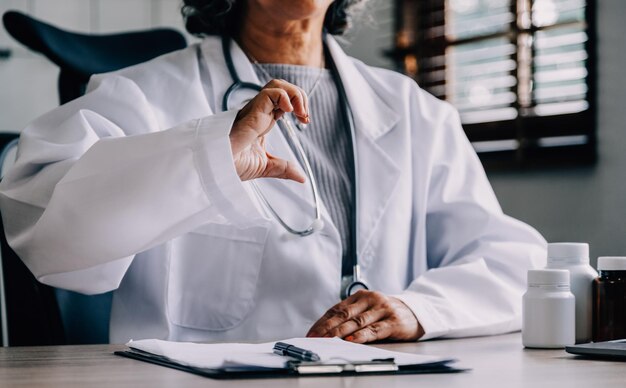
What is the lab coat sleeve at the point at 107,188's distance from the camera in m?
1.02

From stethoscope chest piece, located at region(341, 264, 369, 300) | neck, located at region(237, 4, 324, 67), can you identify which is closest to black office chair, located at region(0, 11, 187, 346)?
neck, located at region(237, 4, 324, 67)

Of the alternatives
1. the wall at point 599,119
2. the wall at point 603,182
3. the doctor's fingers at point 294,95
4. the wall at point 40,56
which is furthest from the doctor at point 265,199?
the wall at point 40,56

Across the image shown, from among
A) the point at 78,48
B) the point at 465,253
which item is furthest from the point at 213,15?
the point at 465,253

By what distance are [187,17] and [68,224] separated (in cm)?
66

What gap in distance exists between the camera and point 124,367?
33.2 inches

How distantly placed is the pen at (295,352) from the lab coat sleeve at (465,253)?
1.11 ft

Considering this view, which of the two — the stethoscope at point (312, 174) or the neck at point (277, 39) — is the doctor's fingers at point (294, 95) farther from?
the neck at point (277, 39)

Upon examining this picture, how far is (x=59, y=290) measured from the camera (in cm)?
131

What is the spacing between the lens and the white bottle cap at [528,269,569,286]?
996 mm

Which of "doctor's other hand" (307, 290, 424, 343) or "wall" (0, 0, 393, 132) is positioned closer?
"doctor's other hand" (307, 290, 424, 343)

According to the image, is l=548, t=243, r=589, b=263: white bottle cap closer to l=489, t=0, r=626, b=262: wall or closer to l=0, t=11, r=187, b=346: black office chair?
l=0, t=11, r=187, b=346: black office chair

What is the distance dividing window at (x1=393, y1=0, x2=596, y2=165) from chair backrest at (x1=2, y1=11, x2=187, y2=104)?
1.24 metres

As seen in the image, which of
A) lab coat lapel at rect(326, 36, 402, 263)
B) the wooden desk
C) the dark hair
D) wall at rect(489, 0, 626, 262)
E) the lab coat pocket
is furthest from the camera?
wall at rect(489, 0, 626, 262)

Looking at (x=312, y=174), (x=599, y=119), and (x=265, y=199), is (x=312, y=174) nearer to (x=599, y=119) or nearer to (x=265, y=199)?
(x=265, y=199)
